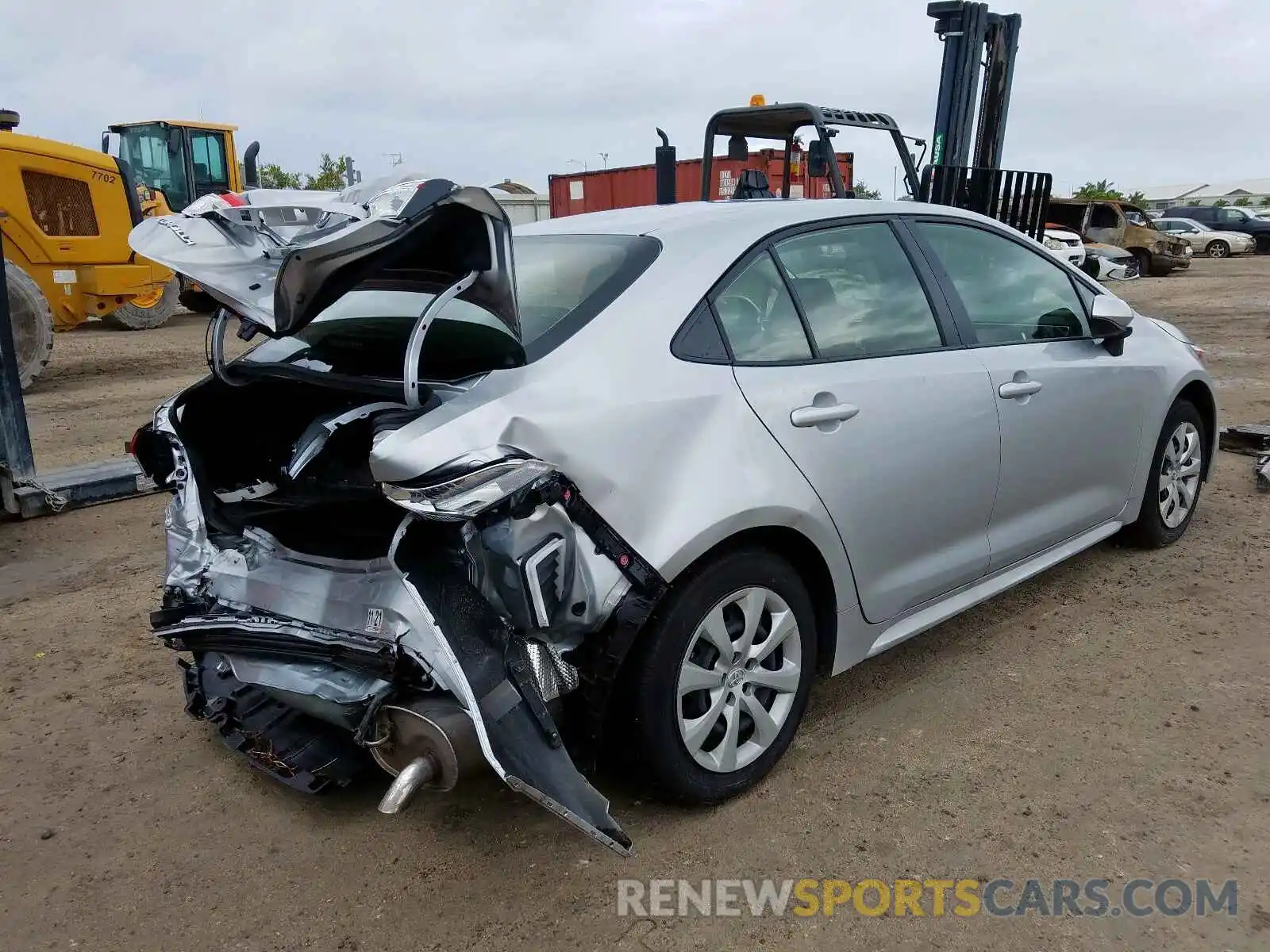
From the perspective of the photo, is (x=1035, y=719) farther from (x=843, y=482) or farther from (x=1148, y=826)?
(x=843, y=482)

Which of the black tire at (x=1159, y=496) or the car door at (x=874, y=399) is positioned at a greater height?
the car door at (x=874, y=399)

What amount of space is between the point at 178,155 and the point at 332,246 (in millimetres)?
15502

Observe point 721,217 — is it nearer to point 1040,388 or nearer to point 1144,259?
point 1040,388

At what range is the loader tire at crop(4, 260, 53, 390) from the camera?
30.0ft

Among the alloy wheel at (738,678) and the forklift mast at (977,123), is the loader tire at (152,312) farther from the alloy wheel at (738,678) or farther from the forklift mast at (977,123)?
the alloy wheel at (738,678)

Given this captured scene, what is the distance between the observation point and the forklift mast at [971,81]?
8.63m

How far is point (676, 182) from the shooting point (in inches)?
619

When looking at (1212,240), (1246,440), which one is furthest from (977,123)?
(1212,240)

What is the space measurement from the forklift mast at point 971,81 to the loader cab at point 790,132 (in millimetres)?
1571

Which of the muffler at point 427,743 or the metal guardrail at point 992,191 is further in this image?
the metal guardrail at point 992,191

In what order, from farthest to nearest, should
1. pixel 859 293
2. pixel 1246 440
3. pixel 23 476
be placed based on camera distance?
pixel 1246 440 < pixel 23 476 < pixel 859 293

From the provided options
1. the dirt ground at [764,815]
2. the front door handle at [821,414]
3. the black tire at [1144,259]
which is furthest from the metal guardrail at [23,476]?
the black tire at [1144,259]

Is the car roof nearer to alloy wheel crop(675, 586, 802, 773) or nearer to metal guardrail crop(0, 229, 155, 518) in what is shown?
alloy wheel crop(675, 586, 802, 773)

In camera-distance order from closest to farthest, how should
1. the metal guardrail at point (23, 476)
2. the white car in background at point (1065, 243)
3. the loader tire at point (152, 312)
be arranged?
1. the metal guardrail at point (23, 476)
2. the loader tire at point (152, 312)
3. the white car in background at point (1065, 243)
